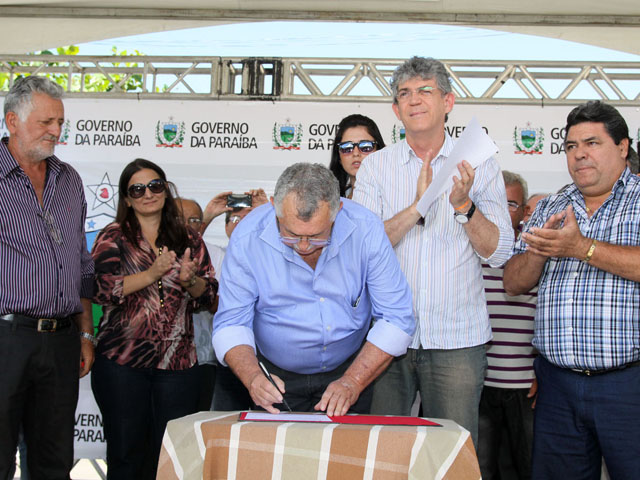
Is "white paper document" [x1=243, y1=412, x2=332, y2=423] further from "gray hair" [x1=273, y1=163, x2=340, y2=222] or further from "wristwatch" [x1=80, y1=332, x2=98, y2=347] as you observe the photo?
"wristwatch" [x1=80, y1=332, x2=98, y2=347]

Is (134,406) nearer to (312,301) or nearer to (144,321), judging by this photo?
(144,321)

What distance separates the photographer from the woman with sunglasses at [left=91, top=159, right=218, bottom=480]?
301 cm

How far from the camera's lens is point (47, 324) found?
2.64m

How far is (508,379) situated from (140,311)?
1946 mm

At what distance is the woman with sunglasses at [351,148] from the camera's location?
342 cm

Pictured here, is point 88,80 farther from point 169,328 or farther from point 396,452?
point 396,452

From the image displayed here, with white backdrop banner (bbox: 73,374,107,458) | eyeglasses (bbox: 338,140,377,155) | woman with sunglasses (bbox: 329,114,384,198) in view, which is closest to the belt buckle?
woman with sunglasses (bbox: 329,114,384,198)

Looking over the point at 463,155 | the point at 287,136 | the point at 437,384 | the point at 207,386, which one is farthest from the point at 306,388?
the point at 287,136

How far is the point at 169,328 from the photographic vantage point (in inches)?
125

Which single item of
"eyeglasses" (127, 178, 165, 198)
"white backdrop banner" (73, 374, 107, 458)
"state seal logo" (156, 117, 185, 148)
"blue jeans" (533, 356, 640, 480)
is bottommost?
"white backdrop banner" (73, 374, 107, 458)

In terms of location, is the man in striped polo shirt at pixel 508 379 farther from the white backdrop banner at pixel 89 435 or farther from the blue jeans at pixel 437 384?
the white backdrop banner at pixel 89 435

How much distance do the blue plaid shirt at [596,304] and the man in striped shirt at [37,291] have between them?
2028mm

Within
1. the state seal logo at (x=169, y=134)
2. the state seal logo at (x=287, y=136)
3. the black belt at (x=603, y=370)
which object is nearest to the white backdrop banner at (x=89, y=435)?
the state seal logo at (x=169, y=134)

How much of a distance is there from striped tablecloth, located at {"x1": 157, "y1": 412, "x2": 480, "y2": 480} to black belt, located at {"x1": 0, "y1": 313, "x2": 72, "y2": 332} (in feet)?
4.42
